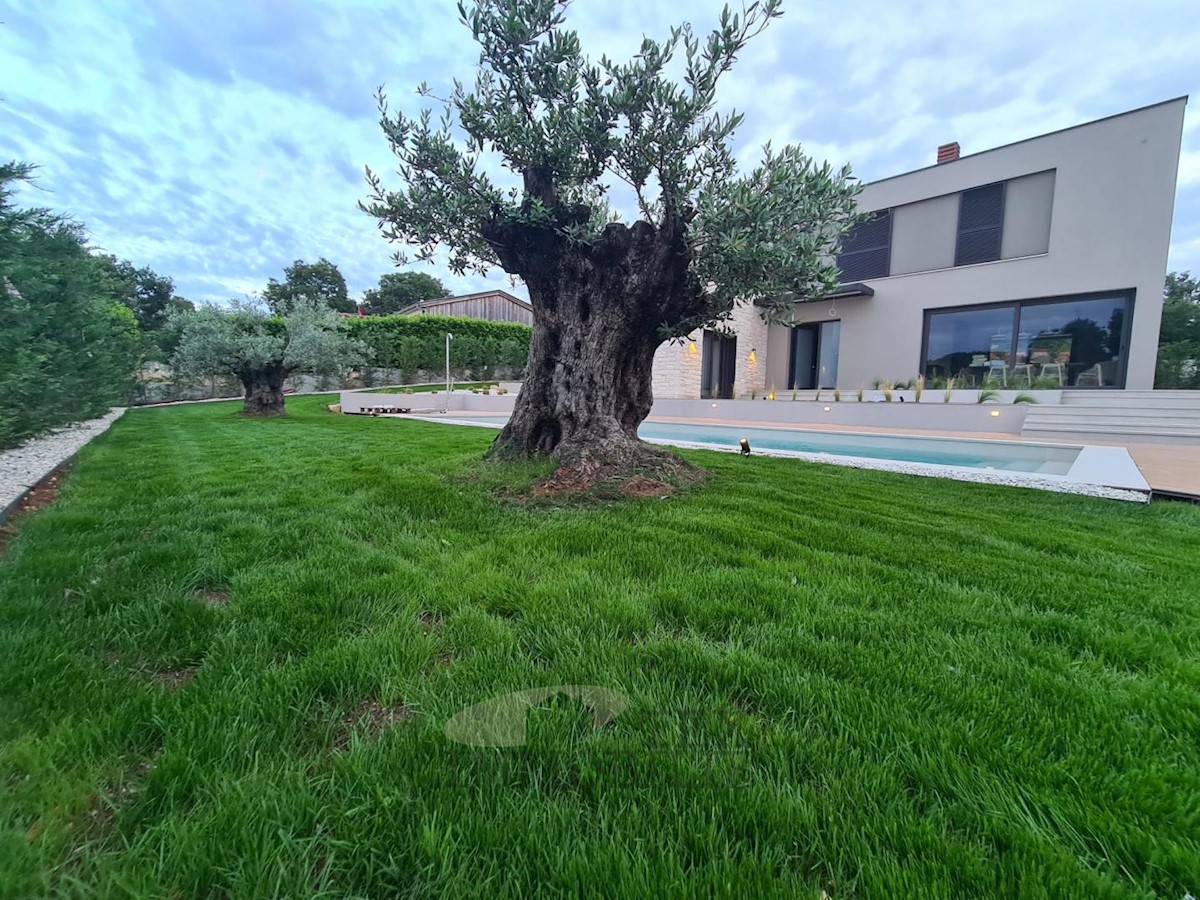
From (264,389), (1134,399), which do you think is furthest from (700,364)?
(264,389)

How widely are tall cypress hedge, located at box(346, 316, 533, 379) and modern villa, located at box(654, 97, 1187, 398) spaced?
9792 millimetres

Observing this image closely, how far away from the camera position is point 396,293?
3903 centimetres

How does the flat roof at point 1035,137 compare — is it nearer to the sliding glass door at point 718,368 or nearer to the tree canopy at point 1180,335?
the tree canopy at point 1180,335

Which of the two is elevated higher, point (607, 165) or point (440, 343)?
point (440, 343)

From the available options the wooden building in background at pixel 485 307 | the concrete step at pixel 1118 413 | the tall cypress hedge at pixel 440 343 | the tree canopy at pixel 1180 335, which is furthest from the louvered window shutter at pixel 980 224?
the wooden building in background at pixel 485 307

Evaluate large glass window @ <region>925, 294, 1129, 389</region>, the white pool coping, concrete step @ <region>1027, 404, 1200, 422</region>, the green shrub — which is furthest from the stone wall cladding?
the green shrub

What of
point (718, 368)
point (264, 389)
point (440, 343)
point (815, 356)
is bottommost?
point (264, 389)

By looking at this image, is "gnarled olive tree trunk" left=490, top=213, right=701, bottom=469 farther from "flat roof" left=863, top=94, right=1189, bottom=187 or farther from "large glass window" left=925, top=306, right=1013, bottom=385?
"large glass window" left=925, top=306, right=1013, bottom=385

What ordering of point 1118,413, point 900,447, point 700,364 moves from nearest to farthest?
point 900,447, point 1118,413, point 700,364

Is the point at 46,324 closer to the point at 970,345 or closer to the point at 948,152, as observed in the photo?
the point at 970,345

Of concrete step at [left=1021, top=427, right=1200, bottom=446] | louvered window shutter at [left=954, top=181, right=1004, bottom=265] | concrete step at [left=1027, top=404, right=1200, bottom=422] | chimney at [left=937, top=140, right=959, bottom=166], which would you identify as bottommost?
concrete step at [left=1021, top=427, right=1200, bottom=446]

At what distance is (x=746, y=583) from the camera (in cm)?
221

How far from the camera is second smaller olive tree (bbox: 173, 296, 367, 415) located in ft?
39.1

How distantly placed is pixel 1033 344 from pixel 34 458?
1812 cm
